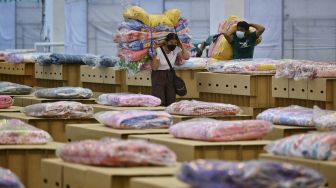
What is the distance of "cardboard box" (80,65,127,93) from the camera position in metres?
17.2

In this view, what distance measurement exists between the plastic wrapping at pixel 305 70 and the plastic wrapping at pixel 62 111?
2.92 metres

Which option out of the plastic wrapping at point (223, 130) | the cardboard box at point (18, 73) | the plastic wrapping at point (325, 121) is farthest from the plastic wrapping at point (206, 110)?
the cardboard box at point (18, 73)

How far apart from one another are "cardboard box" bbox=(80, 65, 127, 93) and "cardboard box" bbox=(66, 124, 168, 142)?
812 cm

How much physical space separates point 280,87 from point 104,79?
512cm

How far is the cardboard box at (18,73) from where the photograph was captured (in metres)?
20.9

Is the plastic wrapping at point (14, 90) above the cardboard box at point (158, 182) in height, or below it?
above

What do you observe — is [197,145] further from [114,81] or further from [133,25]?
[114,81]

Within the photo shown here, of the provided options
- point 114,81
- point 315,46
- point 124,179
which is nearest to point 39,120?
point 124,179

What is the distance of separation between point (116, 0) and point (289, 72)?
2020 centimetres

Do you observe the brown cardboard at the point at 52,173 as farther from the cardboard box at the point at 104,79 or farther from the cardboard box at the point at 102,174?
the cardboard box at the point at 104,79

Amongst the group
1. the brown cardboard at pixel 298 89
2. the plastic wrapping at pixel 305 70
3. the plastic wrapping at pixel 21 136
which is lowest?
the plastic wrapping at pixel 21 136

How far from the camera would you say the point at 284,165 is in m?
5.37

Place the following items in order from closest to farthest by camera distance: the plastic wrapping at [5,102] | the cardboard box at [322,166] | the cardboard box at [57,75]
→ the cardboard box at [322,166] < the plastic wrapping at [5,102] < the cardboard box at [57,75]

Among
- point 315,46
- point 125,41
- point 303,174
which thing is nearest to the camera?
point 303,174
